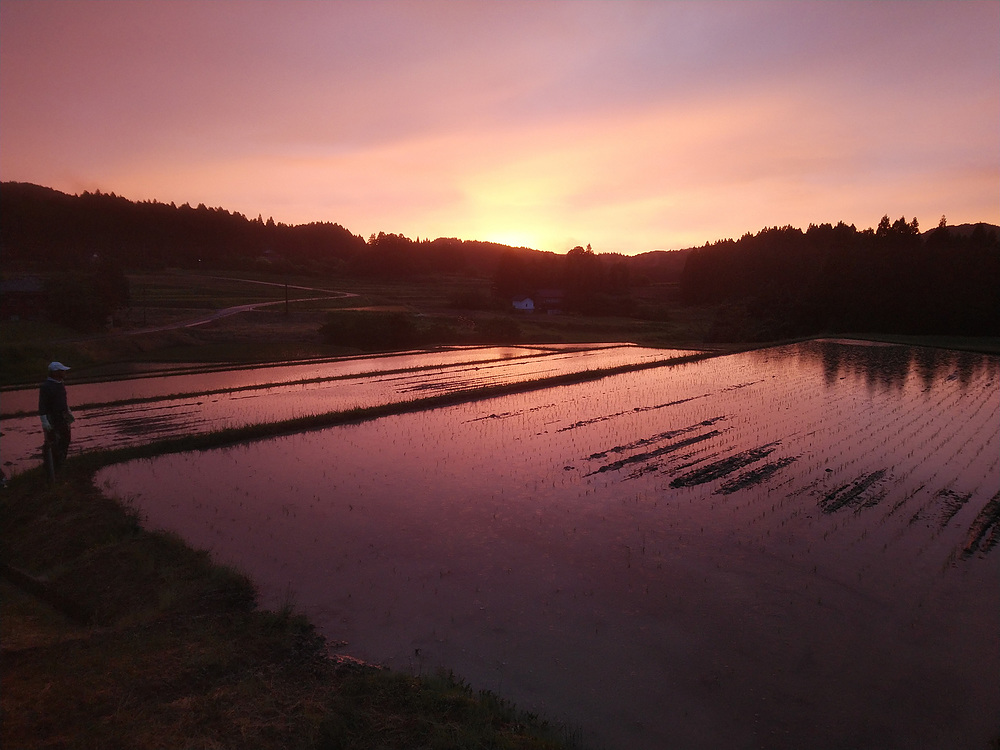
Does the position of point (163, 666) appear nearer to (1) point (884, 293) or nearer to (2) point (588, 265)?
(1) point (884, 293)

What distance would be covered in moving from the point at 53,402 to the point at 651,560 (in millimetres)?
10077

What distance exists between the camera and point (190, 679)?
4.97 metres

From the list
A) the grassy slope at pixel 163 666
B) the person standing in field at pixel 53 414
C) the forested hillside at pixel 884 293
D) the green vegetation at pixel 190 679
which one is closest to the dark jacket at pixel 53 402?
the person standing in field at pixel 53 414

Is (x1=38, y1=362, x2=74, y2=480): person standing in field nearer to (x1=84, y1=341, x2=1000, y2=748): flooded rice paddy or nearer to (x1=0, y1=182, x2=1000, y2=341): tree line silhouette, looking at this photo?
(x1=84, y1=341, x2=1000, y2=748): flooded rice paddy

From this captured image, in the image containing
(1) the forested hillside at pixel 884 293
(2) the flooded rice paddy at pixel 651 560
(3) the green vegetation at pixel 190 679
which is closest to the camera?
(3) the green vegetation at pixel 190 679

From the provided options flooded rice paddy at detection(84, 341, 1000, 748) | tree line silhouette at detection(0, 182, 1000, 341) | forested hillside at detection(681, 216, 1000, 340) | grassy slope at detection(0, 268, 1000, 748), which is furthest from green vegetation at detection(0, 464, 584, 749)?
forested hillside at detection(681, 216, 1000, 340)

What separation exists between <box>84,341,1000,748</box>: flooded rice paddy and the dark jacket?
65.7 inches

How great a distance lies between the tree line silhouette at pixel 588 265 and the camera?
47.6 m

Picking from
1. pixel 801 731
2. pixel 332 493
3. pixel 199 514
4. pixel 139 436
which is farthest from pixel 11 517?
pixel 801 731

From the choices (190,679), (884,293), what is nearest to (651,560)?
(190,679)

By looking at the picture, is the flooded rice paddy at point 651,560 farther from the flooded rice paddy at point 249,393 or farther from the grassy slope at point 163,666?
the flooded rice paddy at point 249,393

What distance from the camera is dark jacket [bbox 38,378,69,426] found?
9.86m

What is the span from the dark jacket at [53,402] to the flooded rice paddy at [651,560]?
1669 millimetres

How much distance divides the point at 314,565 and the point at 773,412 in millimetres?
14348
